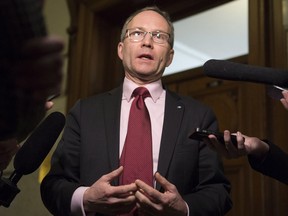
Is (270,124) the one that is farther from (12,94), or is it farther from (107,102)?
A: (12,94)

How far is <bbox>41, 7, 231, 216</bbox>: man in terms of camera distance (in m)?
1.42

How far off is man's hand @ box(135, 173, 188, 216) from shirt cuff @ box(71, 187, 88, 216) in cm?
18

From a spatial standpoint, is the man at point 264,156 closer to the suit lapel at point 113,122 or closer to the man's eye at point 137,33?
the suit lapel at point 113,122

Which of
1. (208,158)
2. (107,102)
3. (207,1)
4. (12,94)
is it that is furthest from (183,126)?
(207,1)

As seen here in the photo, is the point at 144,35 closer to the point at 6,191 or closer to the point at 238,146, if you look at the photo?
the point at 238,146

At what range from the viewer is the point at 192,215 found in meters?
1.47

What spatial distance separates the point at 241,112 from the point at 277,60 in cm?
42

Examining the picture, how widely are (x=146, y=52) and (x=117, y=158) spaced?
1.45 ft

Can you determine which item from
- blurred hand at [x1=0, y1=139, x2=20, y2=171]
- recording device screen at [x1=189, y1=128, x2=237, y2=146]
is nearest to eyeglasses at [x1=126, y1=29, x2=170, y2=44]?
recording device screen at [x1=189, y1=128, x2=237, y2=146]

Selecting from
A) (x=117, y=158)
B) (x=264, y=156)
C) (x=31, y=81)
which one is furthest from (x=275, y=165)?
(x=31, y=81)

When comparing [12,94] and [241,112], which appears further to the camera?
[241,112]

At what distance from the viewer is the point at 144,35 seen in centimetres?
186

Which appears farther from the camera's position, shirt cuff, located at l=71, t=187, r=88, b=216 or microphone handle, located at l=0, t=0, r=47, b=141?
shirt cuff, located at l=71, t=187, r=88, b=216

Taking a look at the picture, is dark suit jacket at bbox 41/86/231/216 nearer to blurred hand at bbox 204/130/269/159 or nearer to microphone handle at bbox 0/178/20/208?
blurred hand at bbox 204/130/269/159
